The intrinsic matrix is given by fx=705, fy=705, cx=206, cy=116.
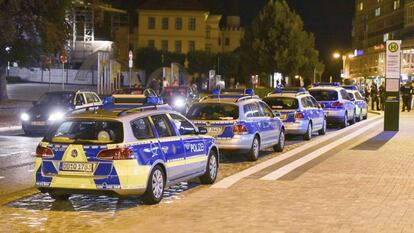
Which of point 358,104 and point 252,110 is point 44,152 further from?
point 358,104

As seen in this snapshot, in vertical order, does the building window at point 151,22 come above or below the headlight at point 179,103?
above

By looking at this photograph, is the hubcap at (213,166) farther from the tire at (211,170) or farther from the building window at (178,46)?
the building window at (178,46)

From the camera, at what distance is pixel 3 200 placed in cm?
1112

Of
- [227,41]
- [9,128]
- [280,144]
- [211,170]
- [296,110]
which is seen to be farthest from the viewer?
[227,41]

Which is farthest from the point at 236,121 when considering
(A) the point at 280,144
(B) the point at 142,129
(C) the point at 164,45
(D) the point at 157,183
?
(C) the point at 164,45

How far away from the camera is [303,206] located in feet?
34.3

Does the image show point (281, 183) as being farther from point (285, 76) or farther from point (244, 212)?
point (285, 76)

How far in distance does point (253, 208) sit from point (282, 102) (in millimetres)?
12027

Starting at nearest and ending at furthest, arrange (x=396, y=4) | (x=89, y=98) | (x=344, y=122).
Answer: (x=89, y=98) < (x=344, y=122) < (x=396, y=4)

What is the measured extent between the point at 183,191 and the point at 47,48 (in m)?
25.5

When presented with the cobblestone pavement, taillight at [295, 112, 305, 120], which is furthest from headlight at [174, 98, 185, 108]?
the cobblestone pavement

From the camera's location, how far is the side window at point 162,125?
11.0 meters

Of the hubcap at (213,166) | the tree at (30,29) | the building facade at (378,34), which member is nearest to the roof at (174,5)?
the building facade at (378,34)

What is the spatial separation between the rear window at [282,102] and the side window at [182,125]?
991 cm
